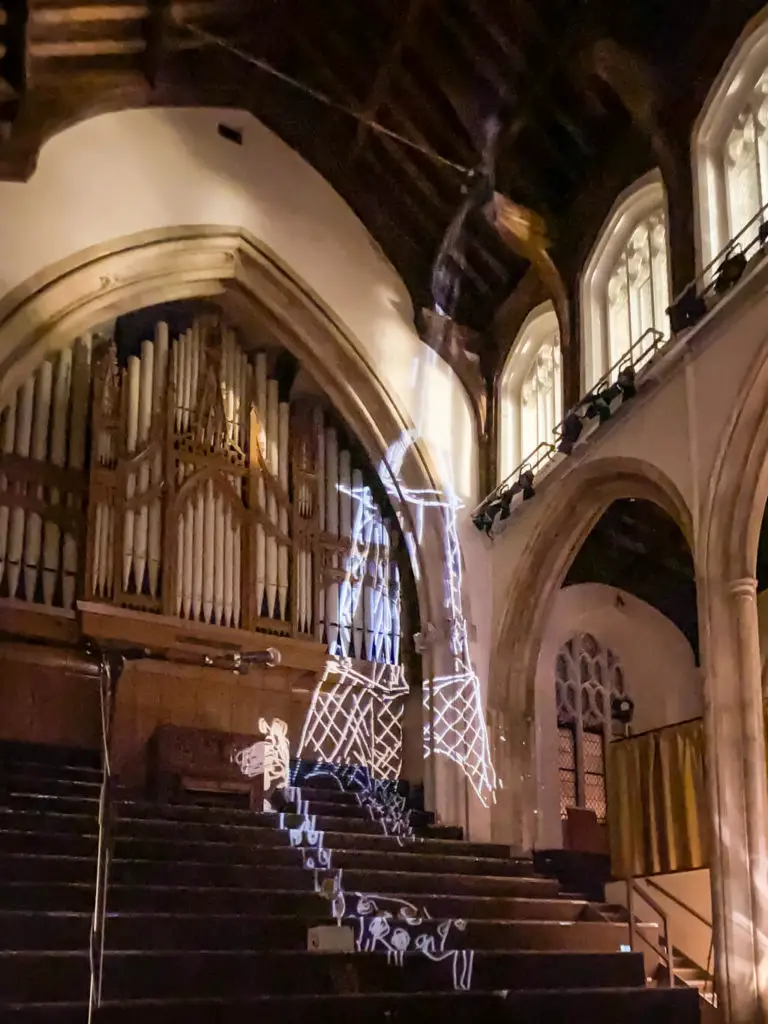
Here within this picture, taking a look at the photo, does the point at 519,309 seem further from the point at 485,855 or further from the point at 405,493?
the point at 485,855

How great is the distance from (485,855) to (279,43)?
21.5 ft

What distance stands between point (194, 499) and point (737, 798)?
16.8ft

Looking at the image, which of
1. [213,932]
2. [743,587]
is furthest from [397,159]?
[213,932]

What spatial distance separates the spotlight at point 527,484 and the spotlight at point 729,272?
2.51 m

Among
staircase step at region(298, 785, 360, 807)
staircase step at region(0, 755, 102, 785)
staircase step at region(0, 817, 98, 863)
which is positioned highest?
staircase step at region(0, 755, 102, 785)

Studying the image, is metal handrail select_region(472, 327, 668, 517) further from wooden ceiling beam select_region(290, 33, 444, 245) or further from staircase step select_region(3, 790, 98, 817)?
staircase step select_region(3, 790, 98, 817)

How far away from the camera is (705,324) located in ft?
21.6

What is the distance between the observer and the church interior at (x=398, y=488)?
20.2 feet

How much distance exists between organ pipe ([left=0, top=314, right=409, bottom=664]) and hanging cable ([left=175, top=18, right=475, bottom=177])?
2.13 meters

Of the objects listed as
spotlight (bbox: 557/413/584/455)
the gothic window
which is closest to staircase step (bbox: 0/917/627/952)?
spotlight (bbox: 557/413/584/455)

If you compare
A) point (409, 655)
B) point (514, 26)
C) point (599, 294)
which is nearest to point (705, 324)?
point (599, 294)

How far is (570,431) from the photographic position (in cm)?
810

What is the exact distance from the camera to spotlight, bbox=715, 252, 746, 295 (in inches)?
251

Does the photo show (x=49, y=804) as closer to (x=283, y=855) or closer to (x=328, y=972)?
(x=283, y=855)
